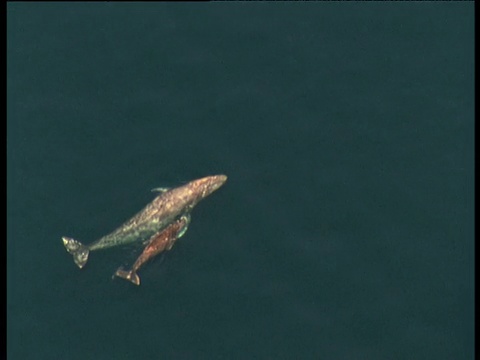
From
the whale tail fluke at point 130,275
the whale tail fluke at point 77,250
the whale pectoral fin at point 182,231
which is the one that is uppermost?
the whale pectoral fin at point 182,231

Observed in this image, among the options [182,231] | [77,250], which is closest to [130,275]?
[77,250]

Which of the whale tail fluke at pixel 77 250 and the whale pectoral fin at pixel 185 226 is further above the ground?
the whale pectoral fin at pixel 185 226

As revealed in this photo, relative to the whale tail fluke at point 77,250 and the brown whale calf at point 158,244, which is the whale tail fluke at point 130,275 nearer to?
the brown whale calf at point 158,244

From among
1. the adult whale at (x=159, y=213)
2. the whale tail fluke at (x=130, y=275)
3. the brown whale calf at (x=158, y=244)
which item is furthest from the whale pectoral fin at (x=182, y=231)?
the whale tail fluke at (x=130, y=275)

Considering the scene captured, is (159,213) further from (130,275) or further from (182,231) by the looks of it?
(130,275)

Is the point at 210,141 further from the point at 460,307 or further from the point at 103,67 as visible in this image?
the point at 460,307

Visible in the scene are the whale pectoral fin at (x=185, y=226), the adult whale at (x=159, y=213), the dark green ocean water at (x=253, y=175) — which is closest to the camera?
the dark green ocean water at (x=253, y=175)

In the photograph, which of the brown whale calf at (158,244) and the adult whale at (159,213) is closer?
the brown whale calf at (158,244)

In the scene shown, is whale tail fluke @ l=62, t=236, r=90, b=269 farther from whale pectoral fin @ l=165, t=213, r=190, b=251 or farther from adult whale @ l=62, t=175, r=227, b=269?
whale pectoral fin @ l=165, t=213, r=190, b=251
